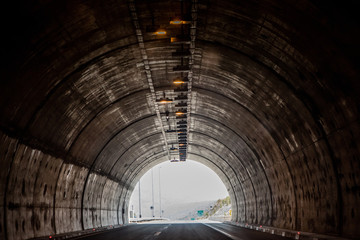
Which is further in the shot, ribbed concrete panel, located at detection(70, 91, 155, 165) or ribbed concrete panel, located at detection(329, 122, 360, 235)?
ribbed concrete panel, located at detection(70, 91, 155, 165)

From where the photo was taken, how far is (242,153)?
1245 inches

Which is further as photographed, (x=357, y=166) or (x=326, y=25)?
(x=357, y=166)

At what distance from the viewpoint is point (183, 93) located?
2531 cm

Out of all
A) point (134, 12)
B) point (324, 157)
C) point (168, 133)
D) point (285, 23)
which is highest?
point (168, 133)

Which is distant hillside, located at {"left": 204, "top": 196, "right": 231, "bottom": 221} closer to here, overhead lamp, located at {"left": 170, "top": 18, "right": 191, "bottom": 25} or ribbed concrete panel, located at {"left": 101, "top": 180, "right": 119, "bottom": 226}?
ribbed concrete panel, located at {"left": 101, "top": 180, "right": 119, "bottom": 226}

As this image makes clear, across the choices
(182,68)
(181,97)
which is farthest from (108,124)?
(182,68)

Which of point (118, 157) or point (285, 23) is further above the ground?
point (118, 157)

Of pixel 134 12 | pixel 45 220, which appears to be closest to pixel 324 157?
pixel 134 12

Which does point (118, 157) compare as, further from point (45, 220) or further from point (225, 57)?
point (225, 57)

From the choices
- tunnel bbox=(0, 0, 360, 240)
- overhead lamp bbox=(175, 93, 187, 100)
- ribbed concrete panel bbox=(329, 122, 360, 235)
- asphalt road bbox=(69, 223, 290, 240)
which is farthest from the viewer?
overhead lamp bbox=(175, 93, 187, 100)

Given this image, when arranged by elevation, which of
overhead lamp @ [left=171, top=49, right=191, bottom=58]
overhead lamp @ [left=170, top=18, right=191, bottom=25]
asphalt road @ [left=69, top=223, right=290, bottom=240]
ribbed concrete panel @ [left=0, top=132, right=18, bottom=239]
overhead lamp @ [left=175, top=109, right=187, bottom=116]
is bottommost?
asphalt road @ [left=69, top=223, right=290, bottom=240]

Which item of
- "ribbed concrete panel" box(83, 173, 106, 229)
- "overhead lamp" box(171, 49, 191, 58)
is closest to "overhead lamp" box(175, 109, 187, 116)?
"ribbed concrete panel" box(83, 173, 106, 229)

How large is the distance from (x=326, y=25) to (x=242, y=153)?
66.0 feet

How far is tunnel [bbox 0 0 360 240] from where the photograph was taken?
1333cm
